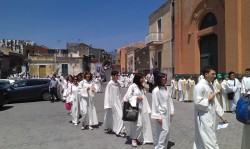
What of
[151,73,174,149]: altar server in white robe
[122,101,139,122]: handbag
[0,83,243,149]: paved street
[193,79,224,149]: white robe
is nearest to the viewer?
[193,79,224,149]: white robe

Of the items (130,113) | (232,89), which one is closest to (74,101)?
(130,113)

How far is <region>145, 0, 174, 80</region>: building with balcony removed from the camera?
107 feet

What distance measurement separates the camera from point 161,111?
271 inches

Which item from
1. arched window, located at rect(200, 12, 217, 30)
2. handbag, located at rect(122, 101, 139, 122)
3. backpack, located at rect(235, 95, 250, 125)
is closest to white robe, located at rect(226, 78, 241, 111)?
handbag, located at rect(122, 101, 139, 122)

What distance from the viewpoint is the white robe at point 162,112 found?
22.4 feet

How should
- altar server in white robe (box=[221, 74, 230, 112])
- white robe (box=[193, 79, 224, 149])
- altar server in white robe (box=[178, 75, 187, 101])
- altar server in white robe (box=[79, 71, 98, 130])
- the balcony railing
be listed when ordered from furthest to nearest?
the balcony railing
altar server in white robe (box=[178, 75, 187, 101])
altar server in white robe (box=[221, 74, 230, 112])
altar server in white robe (box=[79, 71, 98, 130])
white robe (box=[193, 79, 224, 149])

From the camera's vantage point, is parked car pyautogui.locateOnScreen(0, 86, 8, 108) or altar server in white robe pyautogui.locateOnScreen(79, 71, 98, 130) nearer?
altar server in white robe pyautogui.locateOnScreen(79, 71, 98, 130)

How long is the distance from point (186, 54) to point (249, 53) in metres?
8.92

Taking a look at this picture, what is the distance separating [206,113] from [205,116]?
0.06 metres

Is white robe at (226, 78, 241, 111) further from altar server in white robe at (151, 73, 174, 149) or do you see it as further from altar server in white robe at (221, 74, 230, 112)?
altar server in white robe at (151, 73, 174, 149)

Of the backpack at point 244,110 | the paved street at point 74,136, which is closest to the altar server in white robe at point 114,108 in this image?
the paved street at point 74,136

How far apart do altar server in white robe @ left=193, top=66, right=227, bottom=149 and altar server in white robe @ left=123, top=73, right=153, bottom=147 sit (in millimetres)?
1999

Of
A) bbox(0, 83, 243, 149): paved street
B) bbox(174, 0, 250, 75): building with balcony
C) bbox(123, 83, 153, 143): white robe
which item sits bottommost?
bbox(0, 83, 243, 149): paved street

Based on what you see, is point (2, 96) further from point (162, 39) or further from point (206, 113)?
point (162, 39)
